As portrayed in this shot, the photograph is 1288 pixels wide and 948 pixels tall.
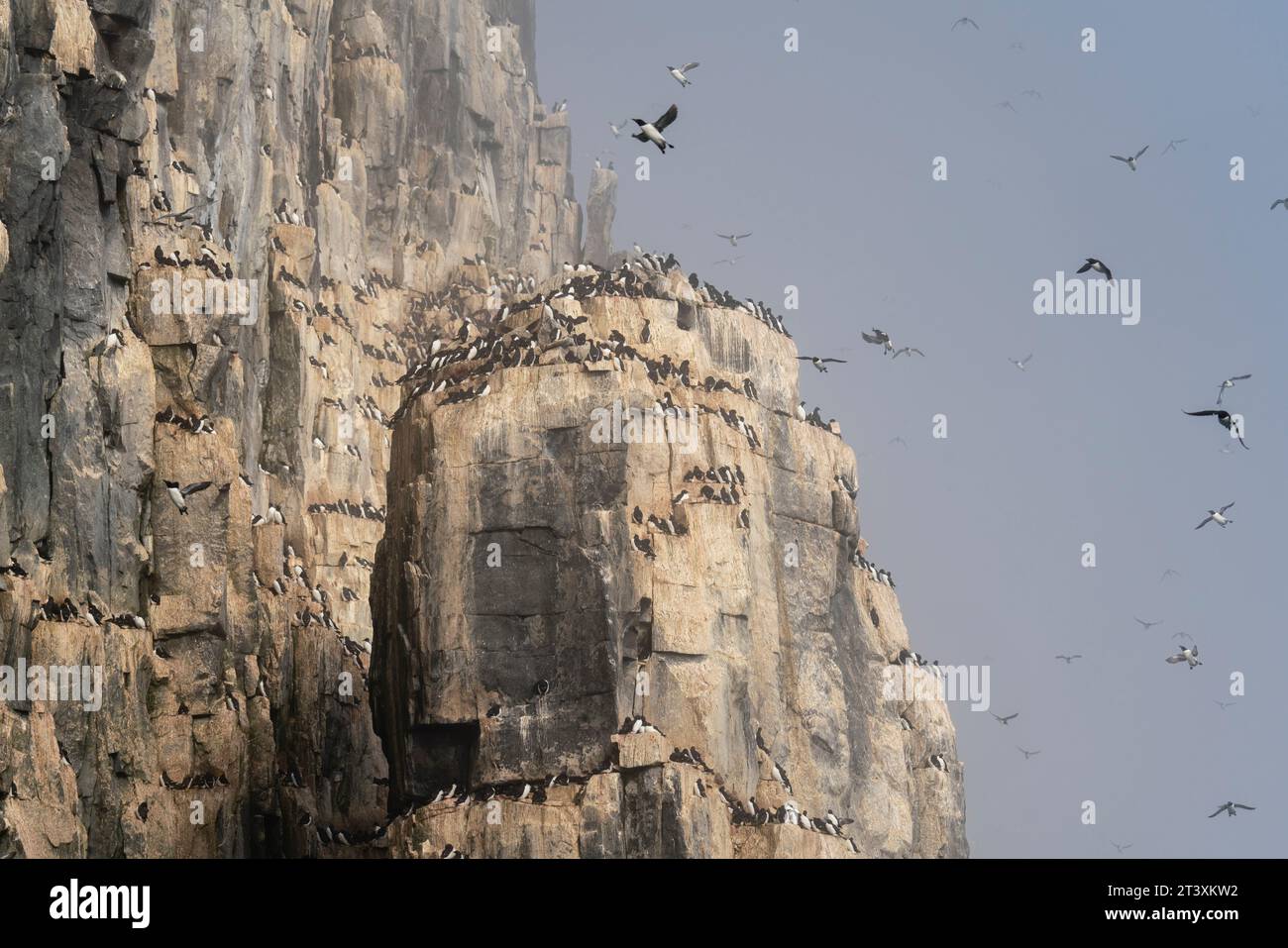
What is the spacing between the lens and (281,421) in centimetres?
7875

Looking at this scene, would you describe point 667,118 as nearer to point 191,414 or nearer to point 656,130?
point 656,130

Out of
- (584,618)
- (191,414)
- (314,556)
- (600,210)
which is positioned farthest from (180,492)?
(600,210)

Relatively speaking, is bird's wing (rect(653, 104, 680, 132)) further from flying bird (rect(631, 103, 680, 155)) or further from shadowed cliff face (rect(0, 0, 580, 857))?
shadowed cliff face (rect(0, 0, 580, 857))

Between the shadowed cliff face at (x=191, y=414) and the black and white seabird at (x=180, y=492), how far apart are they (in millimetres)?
363

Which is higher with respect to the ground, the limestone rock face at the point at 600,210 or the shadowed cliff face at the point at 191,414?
the limestone rock face at the point at 600,210

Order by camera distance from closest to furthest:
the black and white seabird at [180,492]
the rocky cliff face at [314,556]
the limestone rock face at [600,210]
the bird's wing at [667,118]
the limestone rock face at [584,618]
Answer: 1. the bird's wing at [667,118]
2. the rocky cliff face at [314,556]
3. the limestone rock face at [584,618]
4. the black and white seabird at [180,492]
5. the limestone rock face at [600,210]

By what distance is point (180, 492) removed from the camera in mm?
61531

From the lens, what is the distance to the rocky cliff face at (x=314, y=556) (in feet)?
174

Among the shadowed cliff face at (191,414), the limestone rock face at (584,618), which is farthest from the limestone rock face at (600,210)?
the limestone rock face at (584,618)

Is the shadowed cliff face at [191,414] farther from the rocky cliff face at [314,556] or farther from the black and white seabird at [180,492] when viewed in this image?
the black and white seabird at [180,492]

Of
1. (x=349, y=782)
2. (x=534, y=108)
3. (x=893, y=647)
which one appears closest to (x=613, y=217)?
(x=534, y=108)
